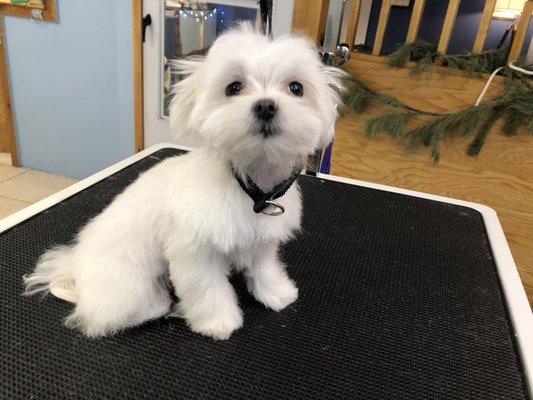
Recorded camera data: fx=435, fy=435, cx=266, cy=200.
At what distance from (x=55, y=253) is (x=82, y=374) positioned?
1.04 ft

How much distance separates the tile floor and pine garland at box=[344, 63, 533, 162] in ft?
6.00

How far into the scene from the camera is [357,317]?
2.73 feet

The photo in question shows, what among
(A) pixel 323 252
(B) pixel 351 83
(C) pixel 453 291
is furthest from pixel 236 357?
(B) pixel 351 83

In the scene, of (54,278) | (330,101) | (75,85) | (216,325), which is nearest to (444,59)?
(330,101)

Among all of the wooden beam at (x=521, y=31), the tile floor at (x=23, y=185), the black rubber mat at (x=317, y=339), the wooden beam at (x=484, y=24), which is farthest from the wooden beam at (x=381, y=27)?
the tile floor at (x=23, y=185)

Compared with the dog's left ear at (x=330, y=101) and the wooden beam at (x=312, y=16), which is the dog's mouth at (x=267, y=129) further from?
the wooden beam at (x=312, y=16)

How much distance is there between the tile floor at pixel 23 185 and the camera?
93.6 inches

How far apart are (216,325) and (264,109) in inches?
15.3

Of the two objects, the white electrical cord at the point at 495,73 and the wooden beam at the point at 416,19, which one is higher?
the wooden beam at the point at 416,19

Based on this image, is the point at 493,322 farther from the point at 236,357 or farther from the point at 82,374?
the point at 82,374

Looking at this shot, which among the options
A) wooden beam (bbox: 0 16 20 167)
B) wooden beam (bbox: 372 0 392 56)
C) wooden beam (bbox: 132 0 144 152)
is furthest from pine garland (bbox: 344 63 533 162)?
wooden beam (bbox: 0 16 20 167)

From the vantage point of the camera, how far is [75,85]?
2.35 metres

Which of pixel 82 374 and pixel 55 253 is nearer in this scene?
pixel 82 374

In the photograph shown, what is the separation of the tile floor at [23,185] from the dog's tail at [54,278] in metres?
1.65
